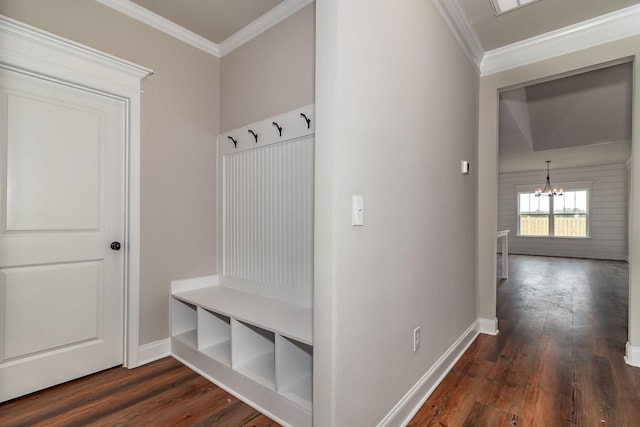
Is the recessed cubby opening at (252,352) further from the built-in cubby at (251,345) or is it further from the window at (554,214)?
the window at (554,214)

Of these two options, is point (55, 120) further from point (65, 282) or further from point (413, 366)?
point (413, 366)

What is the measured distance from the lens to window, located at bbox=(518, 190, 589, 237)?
8766 millimetres

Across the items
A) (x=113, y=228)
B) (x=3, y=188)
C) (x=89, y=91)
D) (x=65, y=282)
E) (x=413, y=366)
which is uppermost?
(x=89, y=91)

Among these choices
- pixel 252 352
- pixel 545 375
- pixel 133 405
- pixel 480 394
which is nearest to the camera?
pixel 133 405

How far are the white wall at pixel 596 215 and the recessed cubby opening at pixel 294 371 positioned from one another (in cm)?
997

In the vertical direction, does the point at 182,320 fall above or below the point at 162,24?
below

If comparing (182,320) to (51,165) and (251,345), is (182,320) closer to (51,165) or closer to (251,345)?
(251,345)

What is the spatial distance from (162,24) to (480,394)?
11.1 feet

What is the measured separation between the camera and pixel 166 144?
244cm

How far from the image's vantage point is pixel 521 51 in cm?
276

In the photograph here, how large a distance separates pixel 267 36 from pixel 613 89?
3.79 metres

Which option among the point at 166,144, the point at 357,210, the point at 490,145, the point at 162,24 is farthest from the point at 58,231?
the point at 490,145

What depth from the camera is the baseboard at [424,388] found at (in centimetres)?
160

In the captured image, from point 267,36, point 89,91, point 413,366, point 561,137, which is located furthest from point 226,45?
point 561,137
